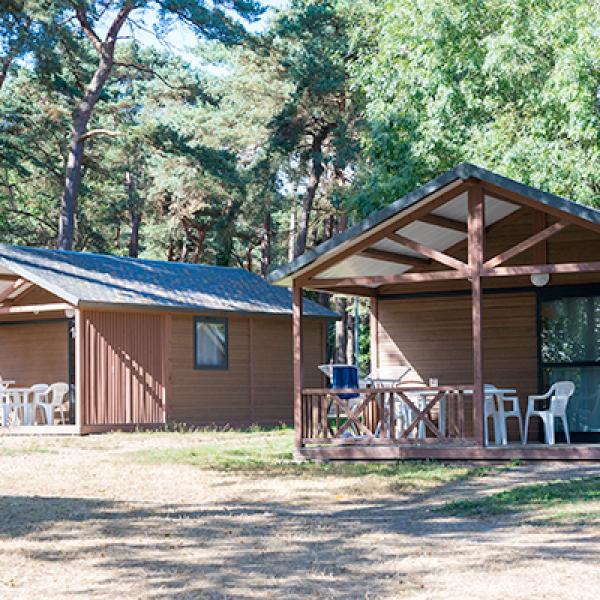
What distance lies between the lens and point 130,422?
1822 centimetres

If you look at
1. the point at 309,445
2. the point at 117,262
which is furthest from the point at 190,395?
the point at 309,445

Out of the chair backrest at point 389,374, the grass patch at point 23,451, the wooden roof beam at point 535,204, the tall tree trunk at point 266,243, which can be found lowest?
the grass patch at point 23,451

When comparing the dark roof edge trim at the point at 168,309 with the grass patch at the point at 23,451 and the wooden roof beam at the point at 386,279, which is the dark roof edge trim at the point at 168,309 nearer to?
the grass patch at the point at 23,451

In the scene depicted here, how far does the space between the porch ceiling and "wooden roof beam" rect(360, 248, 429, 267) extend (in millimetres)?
28

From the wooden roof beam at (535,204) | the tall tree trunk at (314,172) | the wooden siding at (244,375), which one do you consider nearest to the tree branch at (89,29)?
the tall tree trunk at (314,172)

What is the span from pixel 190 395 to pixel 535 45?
28.0 feet

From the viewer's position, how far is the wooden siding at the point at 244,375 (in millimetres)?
18984

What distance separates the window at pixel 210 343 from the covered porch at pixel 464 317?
462cm

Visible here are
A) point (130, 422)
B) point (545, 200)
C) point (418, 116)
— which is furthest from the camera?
point (418, 116)

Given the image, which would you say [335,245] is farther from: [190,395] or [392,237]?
[190,395]

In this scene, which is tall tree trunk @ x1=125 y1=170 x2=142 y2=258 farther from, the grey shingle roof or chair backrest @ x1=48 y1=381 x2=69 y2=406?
chair backrest @ x1=48 y1=381 x2=69 y2=406

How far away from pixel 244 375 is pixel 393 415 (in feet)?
25.7

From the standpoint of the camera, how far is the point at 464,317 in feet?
49.4

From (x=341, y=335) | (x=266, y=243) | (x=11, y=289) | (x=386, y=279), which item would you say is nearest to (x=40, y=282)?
(x=11, y=289)
